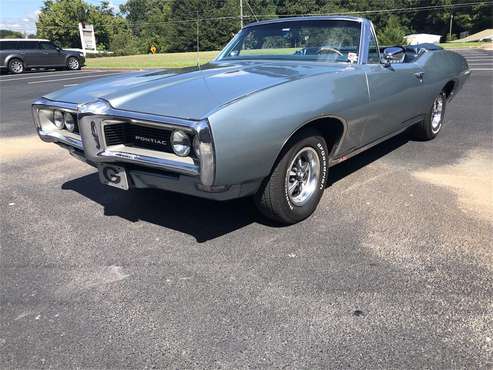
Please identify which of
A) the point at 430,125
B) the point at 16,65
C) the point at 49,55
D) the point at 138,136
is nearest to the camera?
the point at 138,136

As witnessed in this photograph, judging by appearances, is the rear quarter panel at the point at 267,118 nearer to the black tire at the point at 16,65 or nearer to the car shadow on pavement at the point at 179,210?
→ the car shadow on pavement at the point at 179,210

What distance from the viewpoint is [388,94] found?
4066 mm

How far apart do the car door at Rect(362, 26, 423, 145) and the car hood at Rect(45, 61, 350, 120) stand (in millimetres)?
357

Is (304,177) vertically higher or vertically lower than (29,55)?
lower

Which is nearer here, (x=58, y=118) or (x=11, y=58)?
(x=58, y=118)

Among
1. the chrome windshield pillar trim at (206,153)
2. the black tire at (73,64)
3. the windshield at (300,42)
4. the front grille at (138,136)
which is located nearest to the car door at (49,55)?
the black tire at (73,64)

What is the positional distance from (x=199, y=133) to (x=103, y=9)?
10769 cm

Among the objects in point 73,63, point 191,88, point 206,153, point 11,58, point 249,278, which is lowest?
point 249,278

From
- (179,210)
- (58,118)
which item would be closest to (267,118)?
(179,210)

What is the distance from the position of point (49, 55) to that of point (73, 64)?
1.71 metres

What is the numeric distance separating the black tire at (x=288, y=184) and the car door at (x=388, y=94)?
0.61 metres

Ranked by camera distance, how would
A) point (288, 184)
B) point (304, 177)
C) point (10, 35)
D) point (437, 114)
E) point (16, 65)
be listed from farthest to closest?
point (10, 35) < point (16, 65) < point (437, 114) < point (304, 177) < point (288, 184)

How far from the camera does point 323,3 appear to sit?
75.9 m

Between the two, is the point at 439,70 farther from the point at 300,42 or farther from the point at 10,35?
the point at 10,35
